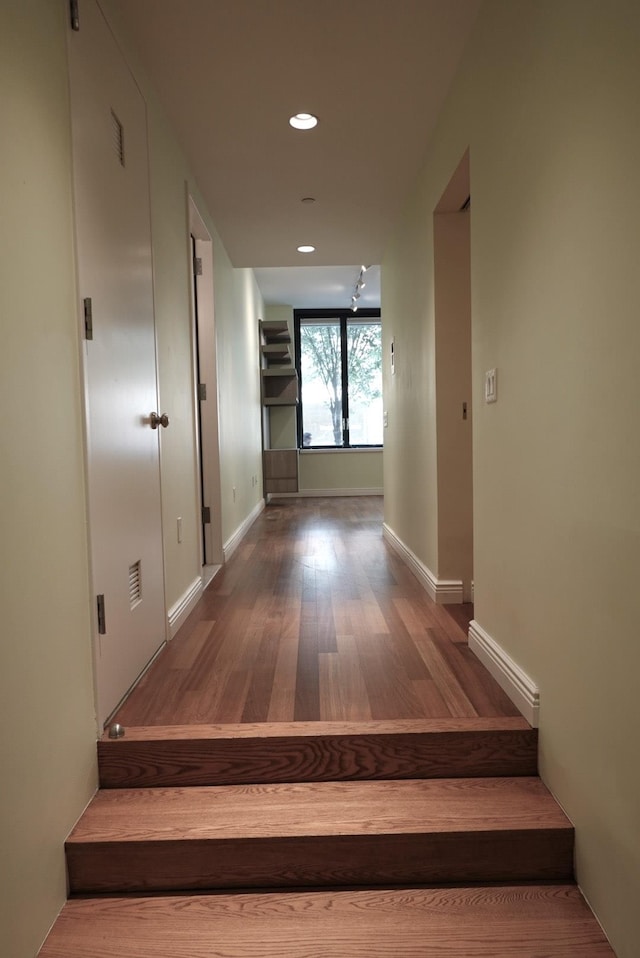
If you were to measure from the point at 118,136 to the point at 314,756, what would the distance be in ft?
6.89

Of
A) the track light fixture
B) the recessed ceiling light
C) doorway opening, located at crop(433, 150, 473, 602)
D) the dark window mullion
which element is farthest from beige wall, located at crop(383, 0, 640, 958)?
the dark window mullion

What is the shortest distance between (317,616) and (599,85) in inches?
92.3

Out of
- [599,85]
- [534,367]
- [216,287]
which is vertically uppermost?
[216,287]

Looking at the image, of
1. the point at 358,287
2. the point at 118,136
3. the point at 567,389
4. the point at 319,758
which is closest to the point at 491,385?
the point at 567,389

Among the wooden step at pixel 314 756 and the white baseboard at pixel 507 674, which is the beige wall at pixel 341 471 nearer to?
the white baseboard at pixel 507 674

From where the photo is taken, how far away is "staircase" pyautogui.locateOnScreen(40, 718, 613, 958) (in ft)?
4.55

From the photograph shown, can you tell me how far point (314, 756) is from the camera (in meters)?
1.78

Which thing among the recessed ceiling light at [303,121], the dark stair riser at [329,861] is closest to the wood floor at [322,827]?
the dark stair riser at [329,861]

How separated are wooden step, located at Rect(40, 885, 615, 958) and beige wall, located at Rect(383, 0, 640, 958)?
12 cm

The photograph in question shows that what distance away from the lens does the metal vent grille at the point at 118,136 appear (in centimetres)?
208

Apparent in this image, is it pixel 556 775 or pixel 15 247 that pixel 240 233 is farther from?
pixel 556 775

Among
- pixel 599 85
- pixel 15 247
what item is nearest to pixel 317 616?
pixel 15 247

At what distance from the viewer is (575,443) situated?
4.80ft

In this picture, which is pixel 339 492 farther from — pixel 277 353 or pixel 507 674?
pixel 507 674
